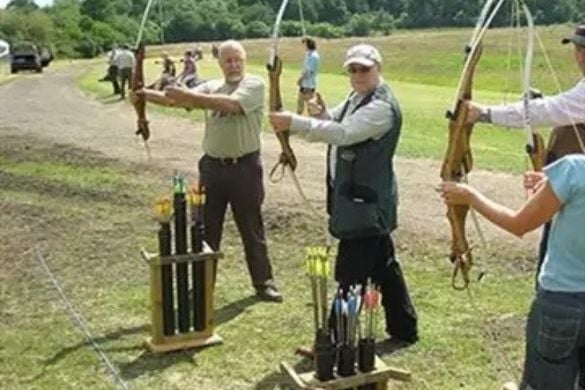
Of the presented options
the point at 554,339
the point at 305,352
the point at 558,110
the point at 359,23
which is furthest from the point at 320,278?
the point at 359,23

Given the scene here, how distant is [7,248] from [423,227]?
4048 millimetres

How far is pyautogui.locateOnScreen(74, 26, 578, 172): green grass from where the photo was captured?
49.0ft

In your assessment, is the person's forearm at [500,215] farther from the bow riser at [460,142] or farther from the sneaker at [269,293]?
the sneaker at [269,293]

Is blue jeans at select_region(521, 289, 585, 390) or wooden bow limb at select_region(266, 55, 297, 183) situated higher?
wooden bow limb at select_region(266, 55, 297, 183)

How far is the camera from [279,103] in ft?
17.9

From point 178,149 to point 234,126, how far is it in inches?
380

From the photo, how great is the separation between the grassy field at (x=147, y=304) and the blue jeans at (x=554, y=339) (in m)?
1.69

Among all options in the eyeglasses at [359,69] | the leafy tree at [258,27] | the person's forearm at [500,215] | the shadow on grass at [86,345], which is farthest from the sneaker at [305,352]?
the leafy tree at [258,27]

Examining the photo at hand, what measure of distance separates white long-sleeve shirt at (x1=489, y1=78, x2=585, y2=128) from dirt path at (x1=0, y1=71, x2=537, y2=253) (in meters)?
4.47

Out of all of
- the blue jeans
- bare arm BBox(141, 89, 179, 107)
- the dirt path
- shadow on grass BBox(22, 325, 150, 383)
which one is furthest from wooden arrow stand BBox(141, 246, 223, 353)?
the dirt path

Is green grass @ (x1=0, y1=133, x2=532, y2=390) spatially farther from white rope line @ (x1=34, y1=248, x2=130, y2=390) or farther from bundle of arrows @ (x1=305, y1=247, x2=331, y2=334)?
bundle of arrows @ (x1=305, y1=247, x2=331, y2=334)

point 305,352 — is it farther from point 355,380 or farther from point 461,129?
point 461,129

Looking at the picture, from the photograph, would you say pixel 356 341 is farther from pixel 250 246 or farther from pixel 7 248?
pixel 7 248

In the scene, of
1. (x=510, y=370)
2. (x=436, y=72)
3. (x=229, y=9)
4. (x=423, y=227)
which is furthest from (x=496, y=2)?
(x=436, y=72)
